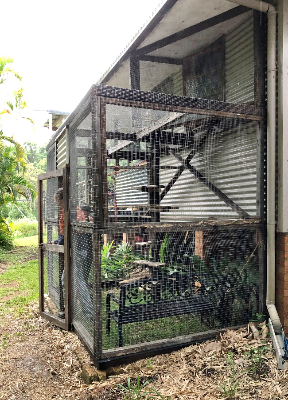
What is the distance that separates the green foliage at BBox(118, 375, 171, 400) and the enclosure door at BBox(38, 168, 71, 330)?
1498 mm

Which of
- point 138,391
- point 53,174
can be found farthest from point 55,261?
point 138,391

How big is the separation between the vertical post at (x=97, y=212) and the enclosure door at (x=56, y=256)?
1.05 meters

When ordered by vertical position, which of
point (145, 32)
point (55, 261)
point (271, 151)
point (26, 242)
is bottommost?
point (26, 242)

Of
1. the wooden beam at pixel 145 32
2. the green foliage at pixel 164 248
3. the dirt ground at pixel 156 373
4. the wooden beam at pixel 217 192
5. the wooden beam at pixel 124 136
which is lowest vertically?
the dirt ground at pixel 156 373

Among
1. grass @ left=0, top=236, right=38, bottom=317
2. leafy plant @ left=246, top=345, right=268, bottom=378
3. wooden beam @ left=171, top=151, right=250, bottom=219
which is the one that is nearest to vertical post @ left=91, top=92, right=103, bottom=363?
leafy plant @ left=246, top=345, right=268, bottom=378

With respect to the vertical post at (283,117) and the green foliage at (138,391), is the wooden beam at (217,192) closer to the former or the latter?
the vertical post at (283,117)

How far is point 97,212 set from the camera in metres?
3.03

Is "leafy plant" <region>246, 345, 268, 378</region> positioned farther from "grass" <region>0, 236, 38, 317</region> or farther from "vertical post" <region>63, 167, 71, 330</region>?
"grass" <region>0, 236, 38, 317</region>

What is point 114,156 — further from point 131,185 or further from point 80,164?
point 131,185

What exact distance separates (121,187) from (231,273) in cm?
422

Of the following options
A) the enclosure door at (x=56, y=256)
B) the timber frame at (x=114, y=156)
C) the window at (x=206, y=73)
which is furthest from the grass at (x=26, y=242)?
the timber frame at (x=114, y=156)

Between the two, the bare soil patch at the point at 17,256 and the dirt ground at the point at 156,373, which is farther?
the bare soil patch at the point at 17,256

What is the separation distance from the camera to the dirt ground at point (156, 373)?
2.73 metres

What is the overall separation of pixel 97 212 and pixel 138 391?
5.07 ft
